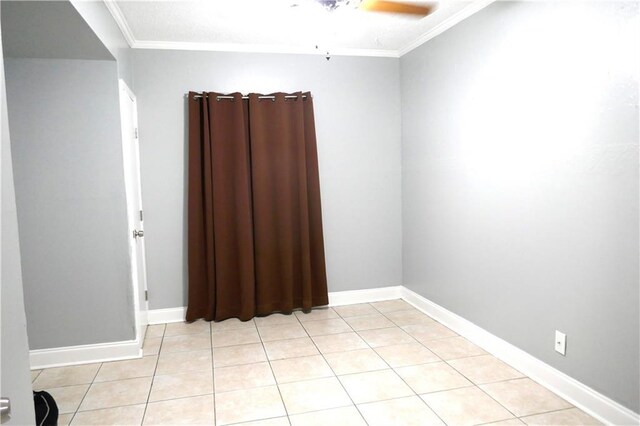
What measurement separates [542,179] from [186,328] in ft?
9.61

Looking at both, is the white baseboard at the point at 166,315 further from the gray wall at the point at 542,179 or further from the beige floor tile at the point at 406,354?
the gray wall at the point at 542,179

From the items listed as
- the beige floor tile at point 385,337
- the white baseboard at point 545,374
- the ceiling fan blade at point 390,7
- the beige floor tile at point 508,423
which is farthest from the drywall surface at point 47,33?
the white baseboard at point 545,374

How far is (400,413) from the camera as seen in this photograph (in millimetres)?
2211

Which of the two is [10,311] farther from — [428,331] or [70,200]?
[428,331]

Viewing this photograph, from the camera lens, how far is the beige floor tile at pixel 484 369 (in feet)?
8.35

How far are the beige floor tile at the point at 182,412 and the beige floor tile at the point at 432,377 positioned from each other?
1196mm

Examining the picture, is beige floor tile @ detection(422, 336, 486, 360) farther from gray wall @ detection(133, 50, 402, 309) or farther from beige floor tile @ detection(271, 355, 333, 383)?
gray wall @ detection(133, 50, 402, 309)

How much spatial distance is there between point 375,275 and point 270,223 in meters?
1.21

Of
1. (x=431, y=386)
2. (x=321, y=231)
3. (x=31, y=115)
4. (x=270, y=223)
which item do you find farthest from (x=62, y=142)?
(x=431, y=386)

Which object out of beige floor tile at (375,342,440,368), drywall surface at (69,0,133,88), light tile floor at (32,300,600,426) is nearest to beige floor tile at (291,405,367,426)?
light tile floor at (32,300,600,426)

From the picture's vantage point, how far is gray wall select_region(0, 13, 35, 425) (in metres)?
0.98

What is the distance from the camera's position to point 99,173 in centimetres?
283

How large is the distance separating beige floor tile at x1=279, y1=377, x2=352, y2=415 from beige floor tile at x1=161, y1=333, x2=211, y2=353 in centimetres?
92

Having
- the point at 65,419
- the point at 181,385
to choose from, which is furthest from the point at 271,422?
the point at 65,419
